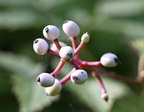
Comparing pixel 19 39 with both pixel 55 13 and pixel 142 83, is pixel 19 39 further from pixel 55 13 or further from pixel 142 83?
pixel 142 83

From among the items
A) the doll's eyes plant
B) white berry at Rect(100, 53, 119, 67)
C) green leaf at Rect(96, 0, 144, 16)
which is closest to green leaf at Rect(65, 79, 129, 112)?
the doll's eyes plant

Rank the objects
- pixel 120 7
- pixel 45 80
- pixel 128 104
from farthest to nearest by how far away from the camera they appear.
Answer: pixel 120 7
pixel 128 104
pixel 45 80

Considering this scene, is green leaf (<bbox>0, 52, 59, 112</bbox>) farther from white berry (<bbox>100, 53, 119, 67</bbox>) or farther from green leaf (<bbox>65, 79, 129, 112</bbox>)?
white berry (<bbox>100, 53, 119, 67</bbox>)

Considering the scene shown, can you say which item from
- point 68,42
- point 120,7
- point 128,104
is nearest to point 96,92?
point 128,104

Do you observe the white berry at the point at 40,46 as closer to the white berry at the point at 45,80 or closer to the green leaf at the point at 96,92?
the white berry at the point at 45,80

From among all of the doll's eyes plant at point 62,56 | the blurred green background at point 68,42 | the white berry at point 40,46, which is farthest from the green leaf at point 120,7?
the white berry at point 40,46

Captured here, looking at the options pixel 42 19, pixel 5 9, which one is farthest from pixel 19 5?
pixel 42 19

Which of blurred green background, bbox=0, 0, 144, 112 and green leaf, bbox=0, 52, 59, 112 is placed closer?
green leaf, bbox=0, 52, 59, 112

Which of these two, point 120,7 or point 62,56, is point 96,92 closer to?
point 62,56
